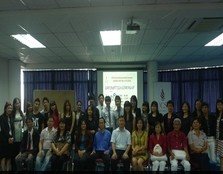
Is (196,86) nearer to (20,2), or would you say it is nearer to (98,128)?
(98,128)

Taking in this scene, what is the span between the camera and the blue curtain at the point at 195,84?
9898 mm

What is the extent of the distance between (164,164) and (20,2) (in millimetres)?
3528

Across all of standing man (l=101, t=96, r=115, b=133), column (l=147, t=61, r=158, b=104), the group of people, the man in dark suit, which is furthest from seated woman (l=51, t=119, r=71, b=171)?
column (l=147, t=61, r=158, b=104)

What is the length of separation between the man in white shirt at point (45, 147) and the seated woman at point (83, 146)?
48cm

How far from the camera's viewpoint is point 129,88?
9625 mm

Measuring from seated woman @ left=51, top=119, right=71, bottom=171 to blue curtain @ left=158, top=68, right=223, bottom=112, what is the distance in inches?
234

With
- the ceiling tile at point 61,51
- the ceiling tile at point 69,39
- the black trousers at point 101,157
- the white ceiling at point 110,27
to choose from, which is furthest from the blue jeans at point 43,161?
the ceiling tile at point 61,51

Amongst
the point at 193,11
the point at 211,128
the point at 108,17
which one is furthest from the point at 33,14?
the point at 211,128

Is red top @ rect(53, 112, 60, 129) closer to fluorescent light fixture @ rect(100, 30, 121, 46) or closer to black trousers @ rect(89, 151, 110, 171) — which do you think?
black trousers @ rect(89, 151, 110, 171)

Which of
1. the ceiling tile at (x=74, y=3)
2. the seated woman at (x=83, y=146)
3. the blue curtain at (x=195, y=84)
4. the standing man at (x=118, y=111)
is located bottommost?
the seated woman at (x=83, y=146)

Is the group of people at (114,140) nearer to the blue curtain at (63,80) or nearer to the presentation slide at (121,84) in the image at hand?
the presentation slide at (121,84)

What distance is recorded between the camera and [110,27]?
5.71 meters

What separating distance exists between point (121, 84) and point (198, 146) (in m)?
4.89

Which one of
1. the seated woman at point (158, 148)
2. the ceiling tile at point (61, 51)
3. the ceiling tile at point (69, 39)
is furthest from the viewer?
the ceiling tile at point (61, 51)
